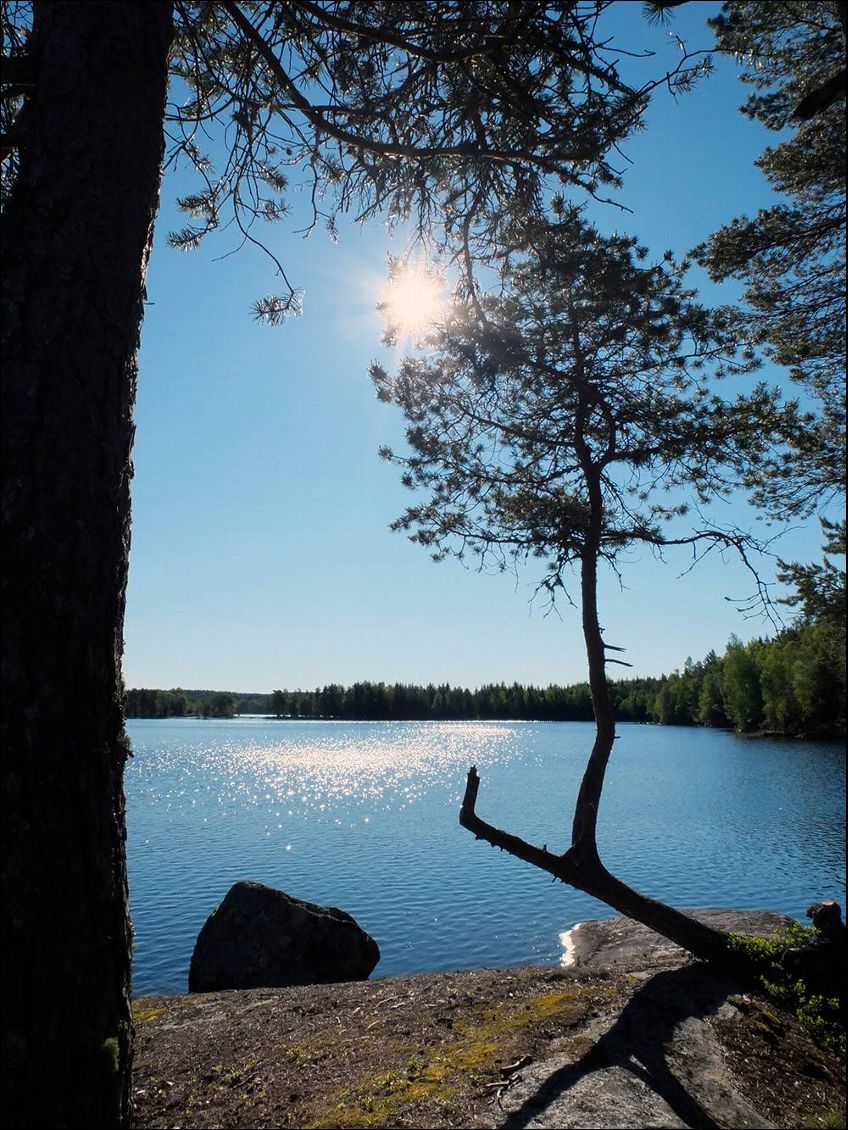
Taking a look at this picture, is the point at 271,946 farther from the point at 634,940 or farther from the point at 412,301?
the point at 412,301

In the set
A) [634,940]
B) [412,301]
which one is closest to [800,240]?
[412,301]

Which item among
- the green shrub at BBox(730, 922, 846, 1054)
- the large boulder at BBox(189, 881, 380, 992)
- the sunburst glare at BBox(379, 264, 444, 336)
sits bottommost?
the large boulder at BBox(189, 881, 380, 992)

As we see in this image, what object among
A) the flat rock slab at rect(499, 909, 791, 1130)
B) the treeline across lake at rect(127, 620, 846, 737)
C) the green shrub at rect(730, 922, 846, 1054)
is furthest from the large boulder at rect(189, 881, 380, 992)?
the treeline across lake at rect(127, 620, 846, 737)

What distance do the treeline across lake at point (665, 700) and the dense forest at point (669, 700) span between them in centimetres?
13

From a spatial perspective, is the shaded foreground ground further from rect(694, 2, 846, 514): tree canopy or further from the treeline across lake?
the treeline across lake

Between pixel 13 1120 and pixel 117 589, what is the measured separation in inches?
77.9

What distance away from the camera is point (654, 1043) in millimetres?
4949

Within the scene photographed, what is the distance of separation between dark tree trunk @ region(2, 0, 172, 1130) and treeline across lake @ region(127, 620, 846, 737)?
52.6 m

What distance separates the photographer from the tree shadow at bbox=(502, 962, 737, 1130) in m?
3.95

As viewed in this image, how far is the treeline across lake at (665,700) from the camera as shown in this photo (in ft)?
214

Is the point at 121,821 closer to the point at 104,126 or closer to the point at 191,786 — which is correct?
the point at 104,126

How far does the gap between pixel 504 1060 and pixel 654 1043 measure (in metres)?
1.14

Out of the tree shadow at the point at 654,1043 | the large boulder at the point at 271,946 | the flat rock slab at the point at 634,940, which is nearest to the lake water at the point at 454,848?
the flat rock slab at the point at 634,940

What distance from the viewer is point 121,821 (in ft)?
10.4
